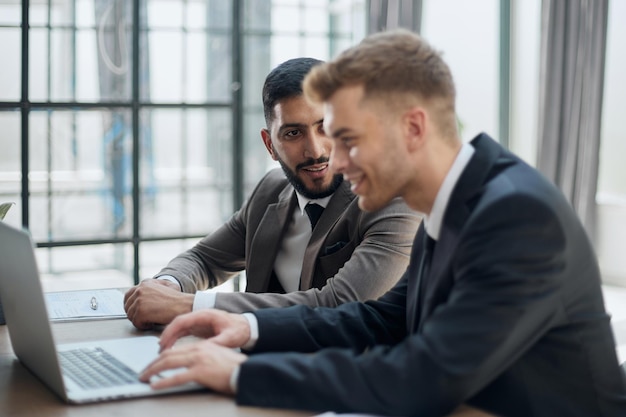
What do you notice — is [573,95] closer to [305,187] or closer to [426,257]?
[305,187]

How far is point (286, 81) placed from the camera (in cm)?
249

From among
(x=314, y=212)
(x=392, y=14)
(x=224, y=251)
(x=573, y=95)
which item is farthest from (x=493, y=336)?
(x=573, y=95)

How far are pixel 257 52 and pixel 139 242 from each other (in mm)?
1288

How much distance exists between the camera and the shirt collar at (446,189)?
64.1 inches

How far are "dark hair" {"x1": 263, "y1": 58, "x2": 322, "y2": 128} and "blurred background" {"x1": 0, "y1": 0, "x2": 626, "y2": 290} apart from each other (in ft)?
6.82

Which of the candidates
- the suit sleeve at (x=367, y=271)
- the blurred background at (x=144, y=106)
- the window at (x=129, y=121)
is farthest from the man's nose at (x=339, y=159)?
the window at (x=129, y=121)

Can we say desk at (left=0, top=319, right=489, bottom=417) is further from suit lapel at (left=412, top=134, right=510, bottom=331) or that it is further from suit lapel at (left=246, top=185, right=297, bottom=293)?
suit lapel at (left=246, top=185, right=297, bottom=293)

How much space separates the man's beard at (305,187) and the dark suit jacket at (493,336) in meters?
0.86

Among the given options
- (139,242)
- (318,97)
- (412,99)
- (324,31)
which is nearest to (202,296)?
(318,97)

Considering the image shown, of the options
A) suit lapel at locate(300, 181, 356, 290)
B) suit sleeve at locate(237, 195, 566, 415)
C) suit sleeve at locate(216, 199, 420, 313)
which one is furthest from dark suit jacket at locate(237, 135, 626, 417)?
suit lapel at locate(300, 181, 356, 290)

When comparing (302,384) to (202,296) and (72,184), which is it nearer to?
(202,296)

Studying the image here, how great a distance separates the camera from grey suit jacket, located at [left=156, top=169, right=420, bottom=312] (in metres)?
2.24

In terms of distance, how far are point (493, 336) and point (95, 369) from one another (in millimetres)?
756

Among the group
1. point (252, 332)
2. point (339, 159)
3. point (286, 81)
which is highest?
point (286, 81)
